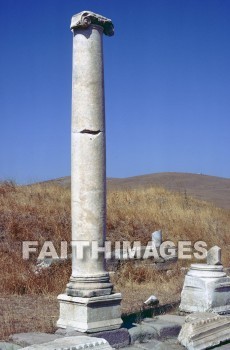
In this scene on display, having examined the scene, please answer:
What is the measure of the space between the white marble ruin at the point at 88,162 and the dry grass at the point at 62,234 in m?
0.91

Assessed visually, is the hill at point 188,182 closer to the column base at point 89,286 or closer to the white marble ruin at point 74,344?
the column base at point 89,286

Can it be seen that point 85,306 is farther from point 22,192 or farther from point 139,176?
point 139,176

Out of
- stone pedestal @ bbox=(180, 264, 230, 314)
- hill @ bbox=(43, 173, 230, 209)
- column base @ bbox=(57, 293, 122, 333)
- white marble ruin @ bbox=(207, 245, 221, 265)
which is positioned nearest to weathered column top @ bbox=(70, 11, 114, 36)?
column base @ bbox=(57, 293, 122, 333)

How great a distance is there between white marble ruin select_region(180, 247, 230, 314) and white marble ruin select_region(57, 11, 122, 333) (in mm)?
2088

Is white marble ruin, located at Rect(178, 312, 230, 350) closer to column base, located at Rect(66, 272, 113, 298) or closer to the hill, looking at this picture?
column base, located at Rect(66, 272, 113, 298)

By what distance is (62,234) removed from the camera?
13.3 metres

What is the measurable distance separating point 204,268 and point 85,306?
2.89m

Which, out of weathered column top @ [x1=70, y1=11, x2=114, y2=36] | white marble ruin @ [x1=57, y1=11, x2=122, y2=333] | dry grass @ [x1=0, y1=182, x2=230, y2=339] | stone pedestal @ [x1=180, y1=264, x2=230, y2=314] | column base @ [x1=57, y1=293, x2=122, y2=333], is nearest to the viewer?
column base @ [x1=57, y1=293, x2=122, y2=333]

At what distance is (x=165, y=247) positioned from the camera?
1432 centimetres

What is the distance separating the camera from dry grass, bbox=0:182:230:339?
9219 mm

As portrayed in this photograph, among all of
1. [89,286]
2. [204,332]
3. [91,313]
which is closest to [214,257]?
[204,332]

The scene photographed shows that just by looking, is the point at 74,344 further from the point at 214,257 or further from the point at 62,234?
the point at 62,234

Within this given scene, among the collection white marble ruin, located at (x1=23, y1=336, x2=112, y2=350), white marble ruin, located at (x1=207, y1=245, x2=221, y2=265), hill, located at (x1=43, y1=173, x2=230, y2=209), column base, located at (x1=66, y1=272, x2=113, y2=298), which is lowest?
white marble ruin, located at (x1=23, y1=336, x2=112, y2=350)

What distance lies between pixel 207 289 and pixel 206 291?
37 mm
